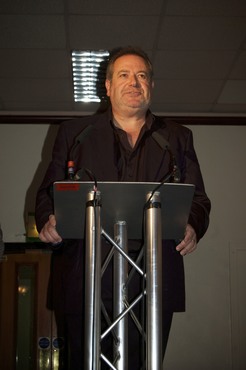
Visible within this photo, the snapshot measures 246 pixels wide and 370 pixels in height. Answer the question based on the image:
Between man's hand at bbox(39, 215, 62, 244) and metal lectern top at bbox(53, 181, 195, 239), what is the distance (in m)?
0.04

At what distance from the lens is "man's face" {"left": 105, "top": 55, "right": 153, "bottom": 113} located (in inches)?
72.0

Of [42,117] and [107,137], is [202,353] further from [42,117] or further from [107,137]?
[107,137]

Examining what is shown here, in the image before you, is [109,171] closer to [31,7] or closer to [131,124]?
[131,124]

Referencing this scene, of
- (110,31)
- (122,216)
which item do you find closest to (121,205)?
(122,216)

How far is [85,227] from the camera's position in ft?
4.55

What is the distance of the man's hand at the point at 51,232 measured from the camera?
1.47 metres

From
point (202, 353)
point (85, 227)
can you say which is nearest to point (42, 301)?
point (202, 353)

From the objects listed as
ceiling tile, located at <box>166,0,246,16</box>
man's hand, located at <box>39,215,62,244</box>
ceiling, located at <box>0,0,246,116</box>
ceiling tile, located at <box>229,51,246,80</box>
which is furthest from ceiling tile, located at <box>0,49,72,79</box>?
man's hand, located at <box>39,215,62,244</box>

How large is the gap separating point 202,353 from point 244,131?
8.02ft

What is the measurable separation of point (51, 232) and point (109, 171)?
36cm

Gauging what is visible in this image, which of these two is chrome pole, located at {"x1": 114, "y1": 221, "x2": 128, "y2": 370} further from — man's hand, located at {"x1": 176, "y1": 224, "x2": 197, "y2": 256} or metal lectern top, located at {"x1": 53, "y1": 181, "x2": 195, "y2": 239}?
man's hand, located at {"x1": 176, "y1": 224, "x2": 197, "y2": 256}

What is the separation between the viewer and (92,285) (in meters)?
1.31

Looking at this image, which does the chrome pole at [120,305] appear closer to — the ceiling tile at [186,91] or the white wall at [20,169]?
the ceiling tile at [186,91]

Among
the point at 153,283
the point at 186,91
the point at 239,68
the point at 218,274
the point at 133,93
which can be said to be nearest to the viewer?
the point at 153,283
